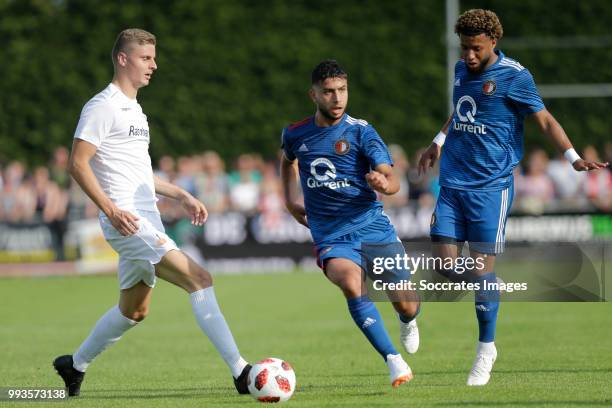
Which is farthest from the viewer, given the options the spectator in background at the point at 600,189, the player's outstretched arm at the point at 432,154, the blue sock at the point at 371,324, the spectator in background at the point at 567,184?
the spectator in background at the point at 567,184

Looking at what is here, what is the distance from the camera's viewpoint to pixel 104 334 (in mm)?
8281

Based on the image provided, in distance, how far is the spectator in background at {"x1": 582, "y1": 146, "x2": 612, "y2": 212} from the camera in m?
20.6

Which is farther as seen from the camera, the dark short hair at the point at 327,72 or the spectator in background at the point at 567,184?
the spectator in background at the point at 567,184

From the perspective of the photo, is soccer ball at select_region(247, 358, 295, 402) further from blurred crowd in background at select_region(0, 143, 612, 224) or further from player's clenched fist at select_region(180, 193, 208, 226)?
blurred crowd in background at select_region(0, 143, 612, 224)

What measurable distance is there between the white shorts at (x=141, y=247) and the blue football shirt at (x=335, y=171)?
3.41 feet

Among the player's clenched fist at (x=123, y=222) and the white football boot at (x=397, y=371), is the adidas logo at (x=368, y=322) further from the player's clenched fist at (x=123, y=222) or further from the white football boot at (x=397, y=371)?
the player's clenched fist at (x=123, y=222)

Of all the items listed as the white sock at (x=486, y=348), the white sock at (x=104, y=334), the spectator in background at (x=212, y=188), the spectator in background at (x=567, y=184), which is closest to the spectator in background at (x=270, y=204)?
the spectator in background at (x=212, y=188)

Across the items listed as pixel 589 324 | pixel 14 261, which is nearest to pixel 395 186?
pixel 589 324

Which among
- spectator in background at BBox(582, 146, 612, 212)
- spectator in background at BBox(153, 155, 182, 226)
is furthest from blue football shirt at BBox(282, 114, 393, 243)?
spectator in background at BBox(153, 155, 182, 226)

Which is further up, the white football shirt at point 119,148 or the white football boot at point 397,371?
the white football shirt at point 119,148

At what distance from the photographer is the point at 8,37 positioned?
2792 centimetres

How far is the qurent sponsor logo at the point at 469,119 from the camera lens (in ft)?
27.3

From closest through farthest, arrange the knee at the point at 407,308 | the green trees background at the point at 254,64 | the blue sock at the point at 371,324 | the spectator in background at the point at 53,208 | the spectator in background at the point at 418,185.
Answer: the blue sock at the point at 371,324
the knee at the point at 407,308
the spectator in background at the point at 418,185
the spectator in background at the point at 53,208
the green trees background at the point at 254,64

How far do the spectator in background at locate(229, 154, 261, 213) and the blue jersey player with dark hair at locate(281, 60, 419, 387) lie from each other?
1319cm
